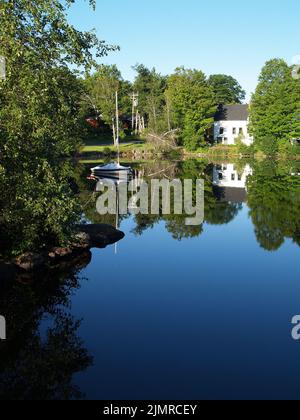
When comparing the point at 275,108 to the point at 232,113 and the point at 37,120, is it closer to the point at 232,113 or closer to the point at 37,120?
the point at 232,113

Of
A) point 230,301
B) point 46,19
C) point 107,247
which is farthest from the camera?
point 107,247

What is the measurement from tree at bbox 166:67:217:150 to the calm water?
59685 millimetres

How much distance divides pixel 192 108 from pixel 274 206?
53.2 metres

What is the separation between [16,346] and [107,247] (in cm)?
1100

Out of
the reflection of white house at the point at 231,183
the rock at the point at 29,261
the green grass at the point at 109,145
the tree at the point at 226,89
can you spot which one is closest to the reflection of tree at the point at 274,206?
the reflection of white house at the point at 231,183

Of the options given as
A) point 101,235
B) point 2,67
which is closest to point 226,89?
point 101,235

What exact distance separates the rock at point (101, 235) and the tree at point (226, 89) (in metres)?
101

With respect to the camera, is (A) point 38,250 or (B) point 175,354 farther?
(A) point 38,250

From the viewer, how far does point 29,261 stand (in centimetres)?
1775

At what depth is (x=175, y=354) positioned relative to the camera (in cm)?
1134

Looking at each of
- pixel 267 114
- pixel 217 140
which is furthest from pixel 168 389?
pixel 217 140

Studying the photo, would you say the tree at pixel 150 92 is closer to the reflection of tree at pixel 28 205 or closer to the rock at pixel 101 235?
the rock at pixel 101 235

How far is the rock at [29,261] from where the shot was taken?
1758cm
